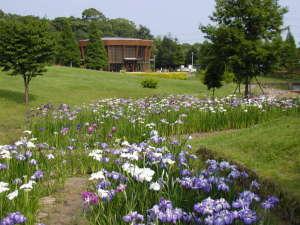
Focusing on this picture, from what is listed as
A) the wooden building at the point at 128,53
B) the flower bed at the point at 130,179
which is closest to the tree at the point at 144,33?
the wooden building at the point at 128,53

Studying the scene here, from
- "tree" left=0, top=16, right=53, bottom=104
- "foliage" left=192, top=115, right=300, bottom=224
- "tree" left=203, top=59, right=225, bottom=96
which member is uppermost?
"tree" left=0, top=16, right=53, bottom=104

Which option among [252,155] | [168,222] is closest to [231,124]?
[252,155]

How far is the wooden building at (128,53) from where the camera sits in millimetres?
87125

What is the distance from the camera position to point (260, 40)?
20.3m

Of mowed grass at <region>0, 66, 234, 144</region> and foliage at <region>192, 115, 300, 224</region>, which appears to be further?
mowed grass at <region>0, 66, 234, 144</region>

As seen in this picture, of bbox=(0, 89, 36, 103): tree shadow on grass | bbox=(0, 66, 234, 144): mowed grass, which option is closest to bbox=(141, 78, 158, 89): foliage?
bbox=(0, 66, 234, 144): mowed grass

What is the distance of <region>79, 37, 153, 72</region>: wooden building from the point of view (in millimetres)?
87125

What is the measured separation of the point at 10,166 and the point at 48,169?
63 cm

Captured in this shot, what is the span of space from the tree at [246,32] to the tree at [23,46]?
7.37 m

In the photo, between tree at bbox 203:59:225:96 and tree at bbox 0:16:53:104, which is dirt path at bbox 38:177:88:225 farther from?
tree at bbox 203:59:225:96

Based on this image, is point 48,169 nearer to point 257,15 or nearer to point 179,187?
point 179,187

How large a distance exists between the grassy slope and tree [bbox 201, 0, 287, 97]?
419 inches

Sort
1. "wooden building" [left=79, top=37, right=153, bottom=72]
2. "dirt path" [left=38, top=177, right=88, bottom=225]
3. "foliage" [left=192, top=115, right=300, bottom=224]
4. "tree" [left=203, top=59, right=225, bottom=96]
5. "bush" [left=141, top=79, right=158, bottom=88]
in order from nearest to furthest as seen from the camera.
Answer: "dirt path" [left=38, top=177, right=88, bottom=225] → "foliage" [left=192, top=115, right=300, bottom=224] → "tree" [left=203, top=59, right=225, bottom=96] → "bush" [left=141, top=79, right=158, bottom=88] → "wooden building" [left=79, top=37, right=153, bottom=72]

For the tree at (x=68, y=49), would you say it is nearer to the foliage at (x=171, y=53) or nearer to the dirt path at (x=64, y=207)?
the foliage at (x=171, y=53)
